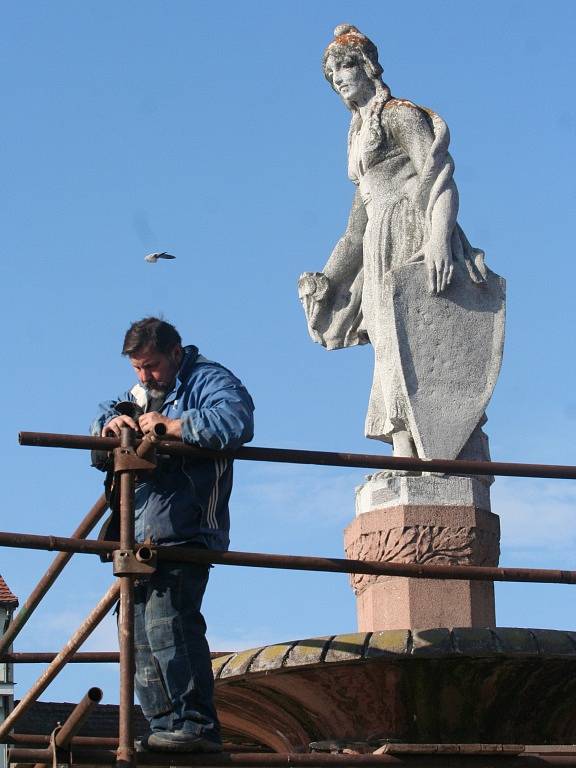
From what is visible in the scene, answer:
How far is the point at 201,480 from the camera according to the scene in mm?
6945

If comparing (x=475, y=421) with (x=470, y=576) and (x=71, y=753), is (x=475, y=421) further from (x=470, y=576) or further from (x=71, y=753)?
(x=71, y=753)

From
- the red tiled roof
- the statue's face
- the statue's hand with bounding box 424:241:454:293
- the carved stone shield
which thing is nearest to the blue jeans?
the carved stone shield

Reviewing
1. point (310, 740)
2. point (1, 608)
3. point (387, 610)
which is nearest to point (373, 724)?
point (310, 740)

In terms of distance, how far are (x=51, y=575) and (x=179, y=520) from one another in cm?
142

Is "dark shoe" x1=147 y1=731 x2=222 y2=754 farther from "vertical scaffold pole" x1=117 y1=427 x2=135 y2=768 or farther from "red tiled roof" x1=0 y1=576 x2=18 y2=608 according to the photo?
"red tiled roof" x1=0 y1=576 x2=18 y2=608

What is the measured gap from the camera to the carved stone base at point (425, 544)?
365 inches

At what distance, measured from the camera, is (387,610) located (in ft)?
30.7

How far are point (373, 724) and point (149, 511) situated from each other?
2.05 m

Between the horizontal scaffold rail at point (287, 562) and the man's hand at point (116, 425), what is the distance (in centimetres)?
42

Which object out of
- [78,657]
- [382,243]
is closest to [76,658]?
[78,657]

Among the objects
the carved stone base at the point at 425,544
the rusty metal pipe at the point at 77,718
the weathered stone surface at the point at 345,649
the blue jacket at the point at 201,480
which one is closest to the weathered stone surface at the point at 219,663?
the weathered stone surface at the point at 345,649

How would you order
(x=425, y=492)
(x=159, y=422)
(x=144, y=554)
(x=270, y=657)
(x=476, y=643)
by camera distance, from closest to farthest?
1. (x=144, y=554)
2. (x=159, y=422)
3. (x=476, y=643)
4. (x=270, y=657)
5. (x=425, y=492)

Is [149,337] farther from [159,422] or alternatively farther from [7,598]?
[7,598]

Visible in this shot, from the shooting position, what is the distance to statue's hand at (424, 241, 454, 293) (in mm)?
9805
